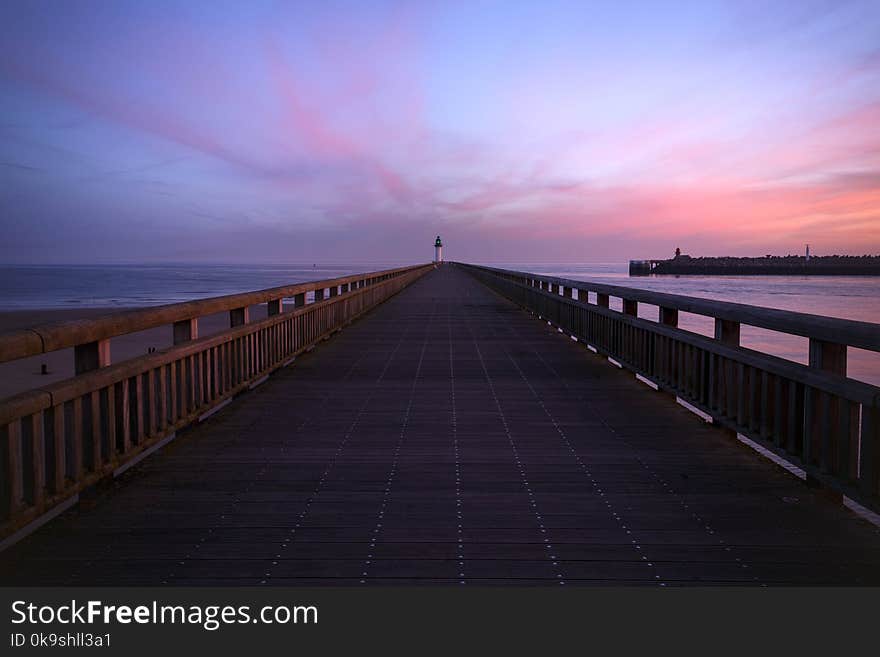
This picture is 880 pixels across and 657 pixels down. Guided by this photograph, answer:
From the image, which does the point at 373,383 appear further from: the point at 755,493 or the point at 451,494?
the point at 755,493

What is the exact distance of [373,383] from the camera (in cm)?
830

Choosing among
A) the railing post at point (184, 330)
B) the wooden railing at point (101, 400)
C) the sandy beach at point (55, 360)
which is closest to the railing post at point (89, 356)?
the wooden railing at point (101, 400)

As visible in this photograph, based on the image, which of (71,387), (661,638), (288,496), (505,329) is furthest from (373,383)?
(505,329)

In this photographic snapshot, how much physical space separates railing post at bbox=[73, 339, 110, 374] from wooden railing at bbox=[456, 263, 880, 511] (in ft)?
12.9

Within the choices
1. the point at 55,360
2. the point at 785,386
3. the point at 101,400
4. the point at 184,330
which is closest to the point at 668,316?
the point at 785,386

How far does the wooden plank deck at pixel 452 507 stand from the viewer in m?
3.23

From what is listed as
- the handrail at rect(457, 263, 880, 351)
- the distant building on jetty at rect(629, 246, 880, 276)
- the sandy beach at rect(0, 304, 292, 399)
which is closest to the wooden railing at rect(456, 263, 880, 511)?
the handrail at rect(457, 263, 880, 351)

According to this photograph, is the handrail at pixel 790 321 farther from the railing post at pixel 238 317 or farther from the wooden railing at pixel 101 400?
the railing post at pixel 238 317

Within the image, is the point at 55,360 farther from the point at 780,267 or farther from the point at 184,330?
the point at 780,267

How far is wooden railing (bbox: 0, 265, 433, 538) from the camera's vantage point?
127 inches

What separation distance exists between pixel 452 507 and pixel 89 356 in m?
2.19

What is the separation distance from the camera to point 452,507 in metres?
4.05

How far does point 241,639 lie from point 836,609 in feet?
7.54

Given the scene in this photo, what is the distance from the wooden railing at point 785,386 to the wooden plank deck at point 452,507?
27 cm
